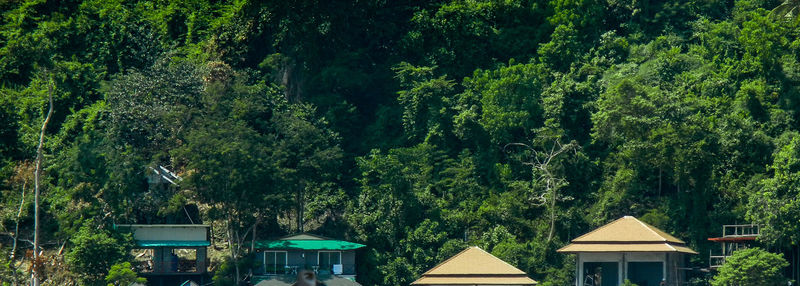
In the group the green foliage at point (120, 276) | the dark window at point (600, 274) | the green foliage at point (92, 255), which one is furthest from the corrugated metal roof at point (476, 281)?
the green foliage at point (92, 255)

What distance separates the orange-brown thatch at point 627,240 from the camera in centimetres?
3997

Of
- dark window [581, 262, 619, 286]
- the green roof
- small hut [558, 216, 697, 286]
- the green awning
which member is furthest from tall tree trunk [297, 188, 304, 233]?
dark window [581, 262, 619, 286]

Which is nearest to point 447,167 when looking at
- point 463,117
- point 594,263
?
point 463,117

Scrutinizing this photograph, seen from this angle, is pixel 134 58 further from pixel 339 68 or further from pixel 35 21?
pixel 339 68

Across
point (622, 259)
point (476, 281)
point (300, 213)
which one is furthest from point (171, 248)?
point (622, 259)

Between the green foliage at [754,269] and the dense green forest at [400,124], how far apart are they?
1278 mm

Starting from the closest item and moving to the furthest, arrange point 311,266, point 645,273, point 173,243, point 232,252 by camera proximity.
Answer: point 645,273, point 232,252, point 173,243, point 311,266

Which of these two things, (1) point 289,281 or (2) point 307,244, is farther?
(2) point 307,244

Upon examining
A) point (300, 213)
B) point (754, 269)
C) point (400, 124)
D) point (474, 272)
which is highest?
point (400, 124)

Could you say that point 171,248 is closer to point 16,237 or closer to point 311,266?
point 311,266

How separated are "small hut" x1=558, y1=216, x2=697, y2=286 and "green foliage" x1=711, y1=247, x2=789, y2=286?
6.66 feet

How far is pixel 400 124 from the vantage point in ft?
167

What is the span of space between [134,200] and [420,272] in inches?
483

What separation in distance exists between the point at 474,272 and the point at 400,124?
12501mm
